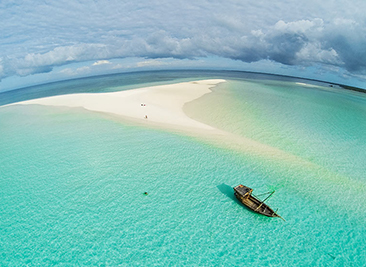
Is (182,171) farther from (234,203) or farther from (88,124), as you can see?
(88,124)

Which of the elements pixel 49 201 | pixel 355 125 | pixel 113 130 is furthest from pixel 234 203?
pixel 355 125

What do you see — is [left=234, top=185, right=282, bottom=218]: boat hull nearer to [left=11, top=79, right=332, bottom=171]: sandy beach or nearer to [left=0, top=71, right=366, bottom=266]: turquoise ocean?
[left=0, top=71, right=366, bottom=266]: turquoise ocean

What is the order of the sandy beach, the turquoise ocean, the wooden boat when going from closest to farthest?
the turquoise ocean, the wooden boat, the sandy beach

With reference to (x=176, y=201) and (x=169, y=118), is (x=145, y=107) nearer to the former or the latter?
(x=169, y=118)

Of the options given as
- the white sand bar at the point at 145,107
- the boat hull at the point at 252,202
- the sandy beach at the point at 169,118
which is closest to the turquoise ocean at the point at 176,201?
the boat hull at the point at 252,202

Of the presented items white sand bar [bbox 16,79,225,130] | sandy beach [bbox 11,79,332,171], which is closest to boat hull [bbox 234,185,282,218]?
sandy beach [bbox 11,79,332,171]
